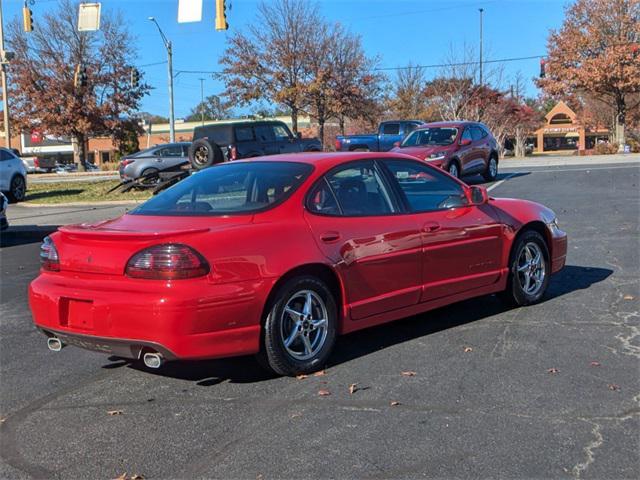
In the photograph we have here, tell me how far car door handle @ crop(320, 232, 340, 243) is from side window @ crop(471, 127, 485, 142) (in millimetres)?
13731

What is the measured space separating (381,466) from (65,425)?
6.24 ft

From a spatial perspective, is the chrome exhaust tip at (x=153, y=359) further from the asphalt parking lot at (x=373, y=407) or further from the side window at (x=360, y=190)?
the side window at (x=360, y=190)

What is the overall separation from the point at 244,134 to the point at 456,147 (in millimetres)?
6102

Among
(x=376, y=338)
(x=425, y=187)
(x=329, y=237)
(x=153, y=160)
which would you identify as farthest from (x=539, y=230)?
(x=153, y=160)

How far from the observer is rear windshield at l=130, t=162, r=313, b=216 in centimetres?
A: 491

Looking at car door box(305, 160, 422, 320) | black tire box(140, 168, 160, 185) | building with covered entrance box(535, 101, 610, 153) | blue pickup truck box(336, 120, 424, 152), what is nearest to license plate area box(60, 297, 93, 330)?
car door box(305, 160, 422, 320)

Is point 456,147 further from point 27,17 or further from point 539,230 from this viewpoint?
point 27,17

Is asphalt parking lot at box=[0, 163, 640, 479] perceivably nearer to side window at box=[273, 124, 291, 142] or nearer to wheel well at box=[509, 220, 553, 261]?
wheel well at box=[509, 220, 553, 261]

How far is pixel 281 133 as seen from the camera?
20703mm

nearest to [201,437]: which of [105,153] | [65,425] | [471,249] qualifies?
[65,425]

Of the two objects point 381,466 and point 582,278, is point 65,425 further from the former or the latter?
point 582,278

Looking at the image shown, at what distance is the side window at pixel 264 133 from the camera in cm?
2006

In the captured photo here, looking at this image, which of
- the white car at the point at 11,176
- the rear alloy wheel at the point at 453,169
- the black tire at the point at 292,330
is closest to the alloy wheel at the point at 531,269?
the black tire at the point at 292,330

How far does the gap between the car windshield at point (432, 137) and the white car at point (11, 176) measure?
1089cm
